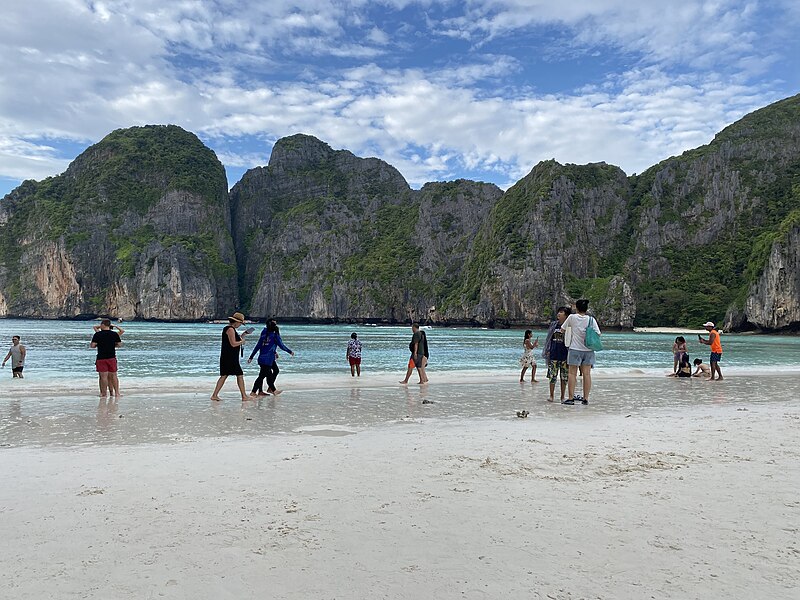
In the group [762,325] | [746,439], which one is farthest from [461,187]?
[746,439]

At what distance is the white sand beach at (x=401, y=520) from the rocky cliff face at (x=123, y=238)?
6314 inches

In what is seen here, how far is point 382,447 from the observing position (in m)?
7.33

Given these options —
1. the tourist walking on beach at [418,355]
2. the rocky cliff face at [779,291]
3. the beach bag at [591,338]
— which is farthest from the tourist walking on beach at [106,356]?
the rocky cliff face at [779,291]

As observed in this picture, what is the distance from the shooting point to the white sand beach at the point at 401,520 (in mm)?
3365

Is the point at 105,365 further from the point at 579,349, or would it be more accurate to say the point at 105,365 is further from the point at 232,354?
the point at 579,349

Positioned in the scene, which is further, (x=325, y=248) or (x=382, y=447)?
(x=325, y=248)

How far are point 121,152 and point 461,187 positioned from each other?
10499 cm

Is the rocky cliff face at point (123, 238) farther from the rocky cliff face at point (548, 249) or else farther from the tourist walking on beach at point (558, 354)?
the tourist walking on beach at point (558, 354)

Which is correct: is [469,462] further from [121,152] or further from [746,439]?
[121,152]

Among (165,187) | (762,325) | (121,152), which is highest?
(121,152)

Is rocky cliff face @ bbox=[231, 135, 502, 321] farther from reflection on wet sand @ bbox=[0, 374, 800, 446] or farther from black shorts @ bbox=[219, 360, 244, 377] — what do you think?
black shorts @ bbox=[219, 360, 244, 377]

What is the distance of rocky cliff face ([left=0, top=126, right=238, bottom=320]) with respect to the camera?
515ft

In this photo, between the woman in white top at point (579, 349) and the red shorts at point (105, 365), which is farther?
the red shorts at point (105, 365)

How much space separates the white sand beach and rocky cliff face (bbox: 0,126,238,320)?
6314 inches
